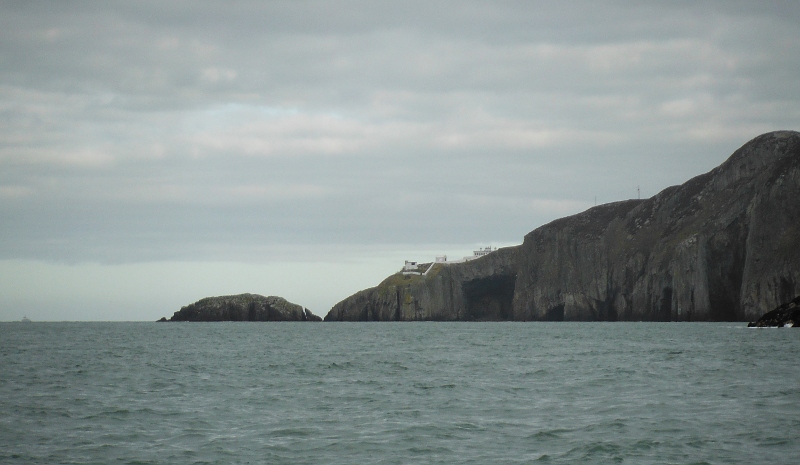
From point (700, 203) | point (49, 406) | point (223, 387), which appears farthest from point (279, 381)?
point (700, 203)

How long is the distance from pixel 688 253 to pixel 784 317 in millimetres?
59977

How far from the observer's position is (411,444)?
24.7 meters

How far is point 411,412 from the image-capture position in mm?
31219

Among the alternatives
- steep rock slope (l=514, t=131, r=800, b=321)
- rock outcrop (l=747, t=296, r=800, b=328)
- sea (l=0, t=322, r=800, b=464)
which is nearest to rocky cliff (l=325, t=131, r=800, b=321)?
steep rock slope (l=514, t=131, r=800, b=321)

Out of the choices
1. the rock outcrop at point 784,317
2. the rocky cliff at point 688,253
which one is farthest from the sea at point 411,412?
the rocky cliff at point 688,253

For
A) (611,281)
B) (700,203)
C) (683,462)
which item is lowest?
(683,462)

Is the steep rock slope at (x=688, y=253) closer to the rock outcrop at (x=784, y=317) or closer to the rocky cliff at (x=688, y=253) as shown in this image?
the rocky cliff at (x=688, y=253)

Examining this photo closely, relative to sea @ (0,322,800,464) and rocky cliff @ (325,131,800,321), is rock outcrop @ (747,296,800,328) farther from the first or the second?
sea @ (0,322,800,464)

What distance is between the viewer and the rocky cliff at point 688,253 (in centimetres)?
13775

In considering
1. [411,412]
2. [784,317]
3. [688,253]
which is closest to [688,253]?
[688,253]

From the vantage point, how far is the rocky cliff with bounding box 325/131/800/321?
137750 mm

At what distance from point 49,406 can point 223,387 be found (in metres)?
9.32

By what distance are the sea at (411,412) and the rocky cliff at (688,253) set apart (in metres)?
90.4

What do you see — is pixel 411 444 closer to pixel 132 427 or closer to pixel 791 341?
pixel 132 427
